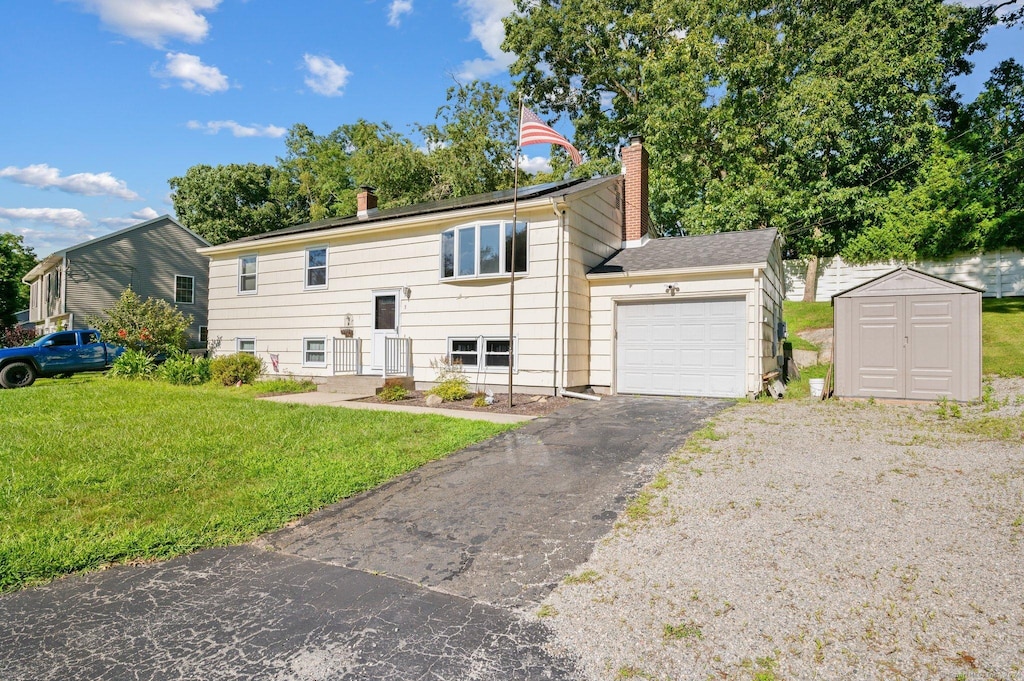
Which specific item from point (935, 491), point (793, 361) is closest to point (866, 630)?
point (935, 491)

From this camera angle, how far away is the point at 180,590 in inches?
143

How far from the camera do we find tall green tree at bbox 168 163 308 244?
118 feet

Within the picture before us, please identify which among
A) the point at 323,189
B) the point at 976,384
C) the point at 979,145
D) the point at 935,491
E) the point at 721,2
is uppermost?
the point at 721,2

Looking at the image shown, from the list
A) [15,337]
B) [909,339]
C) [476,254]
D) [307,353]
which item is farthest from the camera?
[15,337]

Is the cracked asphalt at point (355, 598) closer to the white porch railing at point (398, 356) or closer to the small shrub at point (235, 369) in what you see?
the white porch railing at point (398, 356)

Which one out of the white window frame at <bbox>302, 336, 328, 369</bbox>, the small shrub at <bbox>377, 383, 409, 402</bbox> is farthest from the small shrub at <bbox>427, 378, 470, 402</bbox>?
the white window frame at <bbox>302, 336, 328, 369</bbox>

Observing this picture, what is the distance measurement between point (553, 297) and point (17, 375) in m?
14.9

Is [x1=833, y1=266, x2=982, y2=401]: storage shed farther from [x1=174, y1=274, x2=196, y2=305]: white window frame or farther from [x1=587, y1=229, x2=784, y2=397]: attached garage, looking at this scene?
[x1=174, y1=274, x2=196, y2=305]: white window frame

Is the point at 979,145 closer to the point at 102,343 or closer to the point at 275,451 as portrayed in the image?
the point at 275,451

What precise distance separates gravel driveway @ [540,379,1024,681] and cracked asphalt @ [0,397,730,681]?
1.17 ft

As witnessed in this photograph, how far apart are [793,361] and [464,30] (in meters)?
16.6

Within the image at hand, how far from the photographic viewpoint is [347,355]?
14586 millimetres

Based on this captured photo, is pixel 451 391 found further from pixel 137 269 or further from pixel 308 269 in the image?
pixel 137 269

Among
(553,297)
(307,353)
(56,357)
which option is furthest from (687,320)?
(56,357)
